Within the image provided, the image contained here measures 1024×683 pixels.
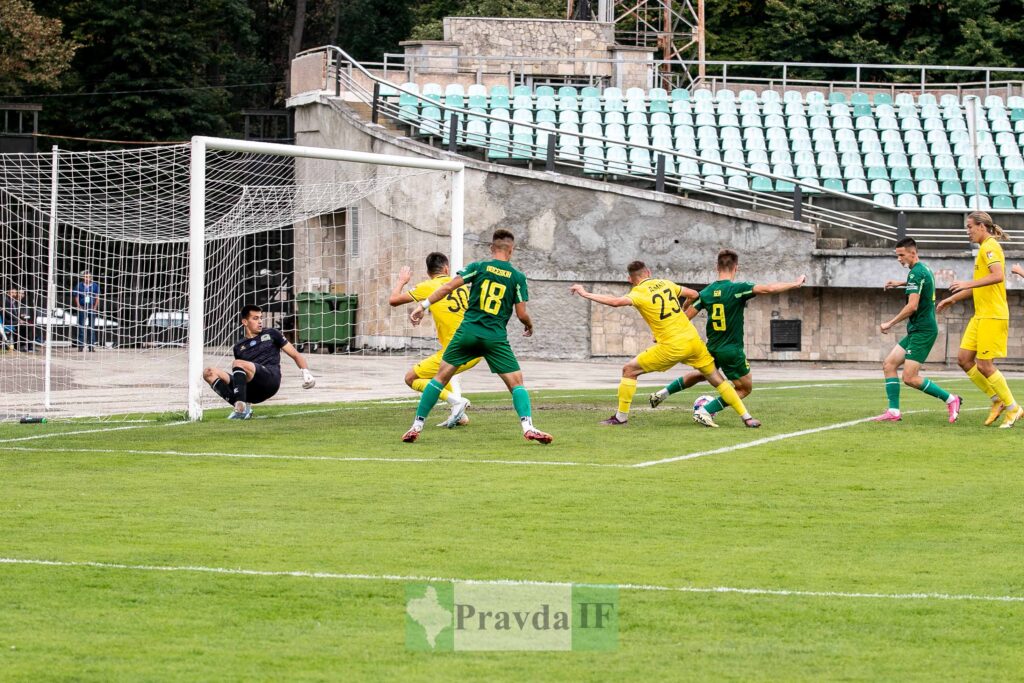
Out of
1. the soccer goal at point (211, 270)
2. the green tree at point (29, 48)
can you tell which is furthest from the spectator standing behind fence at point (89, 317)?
the green tree at point (29, 48)

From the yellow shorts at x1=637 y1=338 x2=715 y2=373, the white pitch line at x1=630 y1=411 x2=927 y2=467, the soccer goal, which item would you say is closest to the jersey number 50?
the yellow shorts at x1=637 y1=338 x2=715 y2=373

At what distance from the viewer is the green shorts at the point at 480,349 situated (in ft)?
45.5

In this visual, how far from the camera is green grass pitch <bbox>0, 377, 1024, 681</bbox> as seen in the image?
634 cm

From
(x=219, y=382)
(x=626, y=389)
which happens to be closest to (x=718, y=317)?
(x=626, y=389)

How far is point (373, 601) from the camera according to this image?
23.8ft

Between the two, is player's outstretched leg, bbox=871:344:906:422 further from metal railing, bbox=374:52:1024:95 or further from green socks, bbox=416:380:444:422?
metal railing, bbox=374:52:1024:95

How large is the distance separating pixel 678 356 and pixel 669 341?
7.1 inches

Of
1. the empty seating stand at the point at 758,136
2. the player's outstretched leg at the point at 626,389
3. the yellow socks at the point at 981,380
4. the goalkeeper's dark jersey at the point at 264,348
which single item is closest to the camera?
the player's outstretched leg at the point at 626,389

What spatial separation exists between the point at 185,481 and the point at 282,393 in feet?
33.6

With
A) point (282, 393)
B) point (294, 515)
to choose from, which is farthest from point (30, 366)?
point (294, 515)

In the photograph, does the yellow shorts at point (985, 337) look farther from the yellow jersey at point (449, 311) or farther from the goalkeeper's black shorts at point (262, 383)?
the goalkeeper's black shorts at point (262, 383)

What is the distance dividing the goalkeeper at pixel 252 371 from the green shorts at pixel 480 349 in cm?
316

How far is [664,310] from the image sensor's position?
15492 mm

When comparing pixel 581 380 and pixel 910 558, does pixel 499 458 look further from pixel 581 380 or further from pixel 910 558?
pixel 581 380
